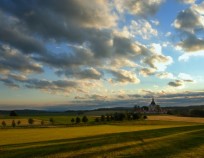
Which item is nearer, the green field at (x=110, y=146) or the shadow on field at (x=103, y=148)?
the green field at (x=110, y=146)

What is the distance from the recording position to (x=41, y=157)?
1044 inches

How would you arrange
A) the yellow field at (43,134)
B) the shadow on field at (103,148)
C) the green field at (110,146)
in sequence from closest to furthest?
the green field at (110,146)
the shadow on field at (103,148)
the yellow field at (43,134)

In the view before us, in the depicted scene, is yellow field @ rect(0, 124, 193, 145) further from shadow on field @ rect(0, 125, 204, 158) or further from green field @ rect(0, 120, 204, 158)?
shadow on field @ rect(0, 125, 204, 158)

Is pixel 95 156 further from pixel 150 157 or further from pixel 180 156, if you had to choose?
pixel 180 156

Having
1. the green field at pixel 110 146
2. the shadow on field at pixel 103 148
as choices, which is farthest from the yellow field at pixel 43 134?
the shadow on field at pixel 103 148

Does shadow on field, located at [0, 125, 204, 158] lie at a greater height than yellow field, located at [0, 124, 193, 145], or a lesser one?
lesser

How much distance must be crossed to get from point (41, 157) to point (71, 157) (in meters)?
2.75

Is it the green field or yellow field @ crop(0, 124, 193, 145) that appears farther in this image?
yellow field @ crop(0, 124, 193, 145)


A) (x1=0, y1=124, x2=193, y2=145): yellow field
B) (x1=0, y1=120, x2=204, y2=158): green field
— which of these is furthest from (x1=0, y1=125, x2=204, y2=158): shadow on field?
(x1=0, y1=124, x2=193, y2=145): yellow field

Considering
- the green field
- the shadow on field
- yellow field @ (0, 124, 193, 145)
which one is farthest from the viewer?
yellow field @ (0, 124, 193, 145)

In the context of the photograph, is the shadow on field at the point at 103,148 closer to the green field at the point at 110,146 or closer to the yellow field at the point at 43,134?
the green field at the point at 110,146

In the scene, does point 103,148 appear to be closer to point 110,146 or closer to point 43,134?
point 110,146

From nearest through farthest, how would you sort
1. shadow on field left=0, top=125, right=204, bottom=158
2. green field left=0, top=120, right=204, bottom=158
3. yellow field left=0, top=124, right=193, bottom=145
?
green field left=0, top=120, right=204, bottom=158
shadow on field left=0, top=125, right=204, bottom=158
yellow field left=0, top=124, right=193, bottom=145

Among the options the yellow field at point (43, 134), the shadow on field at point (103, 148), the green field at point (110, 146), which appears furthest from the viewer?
the yellow field at point (43, 134)
